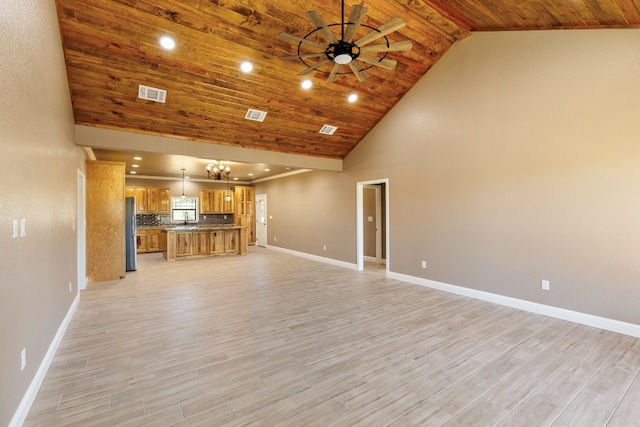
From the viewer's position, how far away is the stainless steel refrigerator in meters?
6.75

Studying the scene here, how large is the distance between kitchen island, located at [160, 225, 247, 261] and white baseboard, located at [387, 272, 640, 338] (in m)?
6.13

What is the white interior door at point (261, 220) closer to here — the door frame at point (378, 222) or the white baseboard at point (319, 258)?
the white baseboard at point (319, 258)

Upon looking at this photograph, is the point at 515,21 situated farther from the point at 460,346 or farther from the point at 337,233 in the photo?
the point at 337,233

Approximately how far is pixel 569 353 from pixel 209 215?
37.4ft

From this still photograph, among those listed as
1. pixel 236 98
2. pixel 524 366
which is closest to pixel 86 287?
pixel 236 98

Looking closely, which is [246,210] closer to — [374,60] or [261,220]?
[261,220]

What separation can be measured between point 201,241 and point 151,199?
3.04 meters

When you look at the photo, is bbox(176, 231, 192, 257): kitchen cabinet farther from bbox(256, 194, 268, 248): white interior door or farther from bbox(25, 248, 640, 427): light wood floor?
bbox(25, 248, 640, 427): light wood floor

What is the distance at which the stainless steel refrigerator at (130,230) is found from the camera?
266 inches

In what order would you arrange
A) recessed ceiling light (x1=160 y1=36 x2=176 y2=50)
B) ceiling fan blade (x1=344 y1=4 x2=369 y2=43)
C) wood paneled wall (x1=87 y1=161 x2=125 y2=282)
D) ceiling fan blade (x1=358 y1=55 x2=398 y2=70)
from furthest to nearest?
wood paneled wall (x1=87 y1=161 x2=125 y2=282), recessed ceiling light (x1=160 y1=36 x2=176 y2=50), ceiling fan blade (x1=358 y1=55 x2=398 y2=70), ceiling fan blade (x1=344 y1=4 x2=369 y2=43)

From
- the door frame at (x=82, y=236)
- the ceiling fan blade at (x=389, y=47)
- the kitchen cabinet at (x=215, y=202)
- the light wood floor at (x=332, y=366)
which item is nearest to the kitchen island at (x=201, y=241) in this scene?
the kitchen cabinet at (x=215, y=202)

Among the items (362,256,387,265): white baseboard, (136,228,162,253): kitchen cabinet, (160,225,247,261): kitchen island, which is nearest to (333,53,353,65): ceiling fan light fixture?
(362,256,387,265): white baseboard

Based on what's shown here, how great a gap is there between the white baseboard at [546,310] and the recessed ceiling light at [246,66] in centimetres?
461

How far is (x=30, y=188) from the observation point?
217 cm
